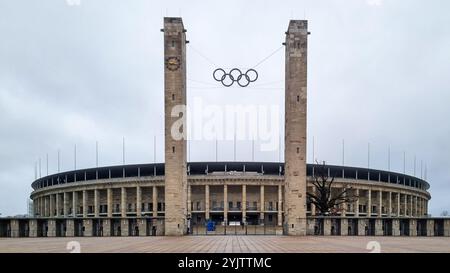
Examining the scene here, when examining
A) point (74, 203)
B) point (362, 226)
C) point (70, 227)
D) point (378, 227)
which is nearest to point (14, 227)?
point (70, 227)

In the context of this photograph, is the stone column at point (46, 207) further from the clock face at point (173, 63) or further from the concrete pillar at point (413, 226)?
the concrete pillar at point (413, 226)

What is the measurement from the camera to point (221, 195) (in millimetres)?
83688

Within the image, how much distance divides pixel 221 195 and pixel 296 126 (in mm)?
43621

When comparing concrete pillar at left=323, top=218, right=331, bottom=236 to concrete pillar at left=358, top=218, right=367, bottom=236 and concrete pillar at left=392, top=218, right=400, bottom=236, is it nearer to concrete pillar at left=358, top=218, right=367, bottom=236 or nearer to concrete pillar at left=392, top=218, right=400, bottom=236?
concrete pillar at left=358, top=218, right=367, bottom=236

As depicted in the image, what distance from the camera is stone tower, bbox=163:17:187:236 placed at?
41.9 metres

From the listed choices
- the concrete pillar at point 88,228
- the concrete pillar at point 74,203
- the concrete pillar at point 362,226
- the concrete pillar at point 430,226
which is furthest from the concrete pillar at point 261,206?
the concrete pillar at point 88,228

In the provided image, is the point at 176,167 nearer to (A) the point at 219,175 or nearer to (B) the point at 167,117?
(B) the point at 167,117

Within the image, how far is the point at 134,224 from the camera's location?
1614 inches

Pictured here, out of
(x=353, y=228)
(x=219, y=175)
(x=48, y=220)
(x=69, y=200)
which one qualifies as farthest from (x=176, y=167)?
(x=69, y=200)

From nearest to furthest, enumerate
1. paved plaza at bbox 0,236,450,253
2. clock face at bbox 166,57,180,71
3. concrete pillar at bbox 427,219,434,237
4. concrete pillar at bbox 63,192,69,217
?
1. paved plaza at bbox 0,236,450,253
2. concrete pillar at bbox 427,219,434,237
3. clock face at bbox 166,57,180,71
4. concrete pillar at bbox 63,192,69,217

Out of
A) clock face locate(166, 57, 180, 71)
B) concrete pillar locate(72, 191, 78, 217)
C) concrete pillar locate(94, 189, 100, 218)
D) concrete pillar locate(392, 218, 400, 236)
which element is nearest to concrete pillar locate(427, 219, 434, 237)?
concrete pillar locate(392, 218, 400, 236)

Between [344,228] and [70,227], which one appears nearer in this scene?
[70,227]

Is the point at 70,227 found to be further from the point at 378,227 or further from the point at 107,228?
the point at 378,227
